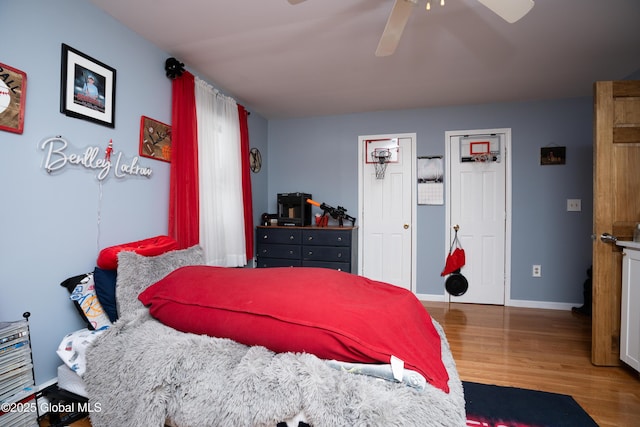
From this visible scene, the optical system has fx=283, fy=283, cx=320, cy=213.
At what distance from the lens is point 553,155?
10.9 feet

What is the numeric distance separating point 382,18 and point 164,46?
1668 millimetres

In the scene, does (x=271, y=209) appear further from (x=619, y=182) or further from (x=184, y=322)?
(x=619, y=182)

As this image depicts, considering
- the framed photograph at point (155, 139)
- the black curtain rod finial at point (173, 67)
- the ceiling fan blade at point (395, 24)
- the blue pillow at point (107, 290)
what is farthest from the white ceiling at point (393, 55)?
the blue pillow at point (107, 290)

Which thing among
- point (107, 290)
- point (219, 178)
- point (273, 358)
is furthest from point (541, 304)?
point (107, 290)

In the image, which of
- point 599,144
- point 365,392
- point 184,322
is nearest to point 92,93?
point 184,322

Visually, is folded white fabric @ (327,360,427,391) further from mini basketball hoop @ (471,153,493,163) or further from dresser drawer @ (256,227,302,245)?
mini basketball hoop @ (471,153,493,163)

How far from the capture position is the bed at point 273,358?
0.85 m

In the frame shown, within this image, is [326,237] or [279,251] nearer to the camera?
[326,237]

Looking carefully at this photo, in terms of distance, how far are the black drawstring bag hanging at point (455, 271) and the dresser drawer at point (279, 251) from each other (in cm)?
188

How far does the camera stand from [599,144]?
2.04 meters

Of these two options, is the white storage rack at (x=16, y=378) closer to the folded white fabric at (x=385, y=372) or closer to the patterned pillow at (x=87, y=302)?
the patterned pillow at (x=87, y=302)

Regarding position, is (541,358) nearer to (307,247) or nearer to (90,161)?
(307,247)

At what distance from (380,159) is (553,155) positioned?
1989 mm

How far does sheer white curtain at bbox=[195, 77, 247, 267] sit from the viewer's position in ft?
8.54
